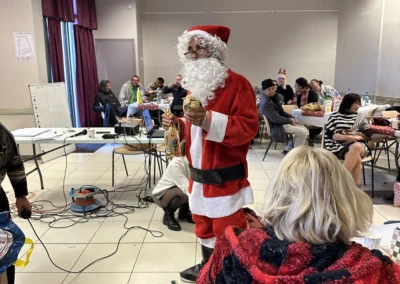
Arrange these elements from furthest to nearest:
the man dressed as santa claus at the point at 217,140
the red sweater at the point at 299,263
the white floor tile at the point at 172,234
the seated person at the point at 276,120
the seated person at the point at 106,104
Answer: the seated person at the point at 106,104
the seated person at the point at 276,120
the white floor tile at the point at 172,234
the man dressed as santa claus at the point at 217,140
the red sweater at the point at 299,263

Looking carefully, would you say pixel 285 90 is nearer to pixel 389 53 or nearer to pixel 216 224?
pixel 389 53

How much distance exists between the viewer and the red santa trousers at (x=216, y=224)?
1.57 m

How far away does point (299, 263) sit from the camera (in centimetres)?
78

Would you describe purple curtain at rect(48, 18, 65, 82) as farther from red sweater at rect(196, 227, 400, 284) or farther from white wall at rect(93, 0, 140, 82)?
red sweater at rect(196, 227, 400, 284)

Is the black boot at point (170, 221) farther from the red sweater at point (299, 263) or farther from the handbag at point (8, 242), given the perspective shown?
the red sweater at point (299, 263)

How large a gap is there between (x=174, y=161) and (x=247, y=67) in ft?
22.2

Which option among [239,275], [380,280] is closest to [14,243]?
[239,275]

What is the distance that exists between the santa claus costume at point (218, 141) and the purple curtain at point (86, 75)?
5.58 metres

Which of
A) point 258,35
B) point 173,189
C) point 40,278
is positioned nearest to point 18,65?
point 173,189

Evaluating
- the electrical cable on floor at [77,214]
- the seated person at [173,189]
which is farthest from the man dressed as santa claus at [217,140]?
the electrical cable on floor at [77,214]

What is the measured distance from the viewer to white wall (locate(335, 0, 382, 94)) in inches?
263

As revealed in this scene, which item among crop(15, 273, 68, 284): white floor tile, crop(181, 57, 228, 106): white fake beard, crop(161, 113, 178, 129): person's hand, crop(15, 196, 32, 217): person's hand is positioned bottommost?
crop(15, 273, 68, 284): white floor tile

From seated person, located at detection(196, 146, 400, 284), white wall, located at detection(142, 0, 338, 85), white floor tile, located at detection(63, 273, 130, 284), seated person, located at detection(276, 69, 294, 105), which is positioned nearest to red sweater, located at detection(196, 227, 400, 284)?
seated person, located at detection(196, 146, 400, 284)

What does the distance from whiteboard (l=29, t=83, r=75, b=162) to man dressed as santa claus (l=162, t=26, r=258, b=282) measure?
11.7ft
